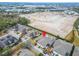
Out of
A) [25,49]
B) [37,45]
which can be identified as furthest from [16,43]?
[37,45]

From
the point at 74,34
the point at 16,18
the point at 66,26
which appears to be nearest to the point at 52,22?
the point at 66,26

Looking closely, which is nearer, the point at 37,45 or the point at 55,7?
the point at 37,45

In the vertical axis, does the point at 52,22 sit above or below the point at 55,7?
below

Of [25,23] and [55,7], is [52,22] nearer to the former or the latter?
[55,7]

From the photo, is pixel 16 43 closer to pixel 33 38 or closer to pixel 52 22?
pixel 33 38

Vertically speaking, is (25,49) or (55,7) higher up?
(55,7)

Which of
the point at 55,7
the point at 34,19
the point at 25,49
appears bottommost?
the point at 25,49
